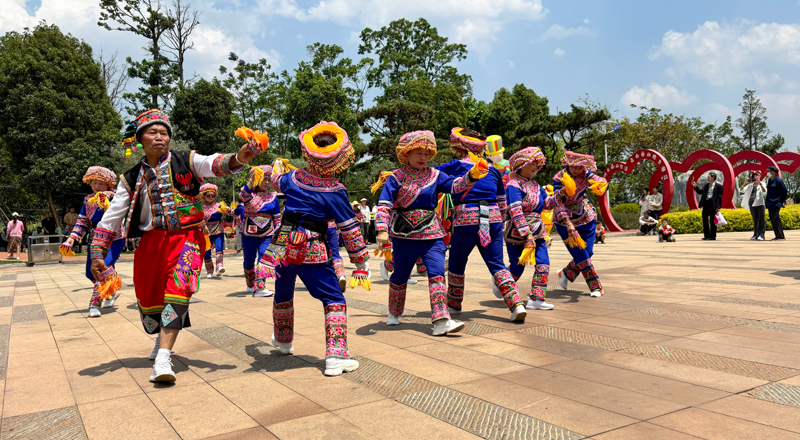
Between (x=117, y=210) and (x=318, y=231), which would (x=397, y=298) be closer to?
(x=318, y=231)

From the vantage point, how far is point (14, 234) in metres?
22.6

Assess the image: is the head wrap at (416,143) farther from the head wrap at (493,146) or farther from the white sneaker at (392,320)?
the white sneaker at (392,320)

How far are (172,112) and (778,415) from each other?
1450 inches

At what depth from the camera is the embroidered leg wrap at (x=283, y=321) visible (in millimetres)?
4754

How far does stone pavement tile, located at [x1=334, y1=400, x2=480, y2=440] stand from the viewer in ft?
9.72

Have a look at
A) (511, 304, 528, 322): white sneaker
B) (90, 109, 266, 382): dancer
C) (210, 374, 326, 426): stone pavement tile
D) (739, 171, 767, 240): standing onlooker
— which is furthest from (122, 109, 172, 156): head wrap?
(739, 171, 767, 240): standing onlooker

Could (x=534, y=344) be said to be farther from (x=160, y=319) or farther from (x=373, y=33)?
(x=373, y=33)

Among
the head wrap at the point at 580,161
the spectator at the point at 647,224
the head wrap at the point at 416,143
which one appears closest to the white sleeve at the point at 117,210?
the head wrap at the point at 416,143

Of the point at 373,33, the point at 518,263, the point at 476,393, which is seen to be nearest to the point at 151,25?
the point at 373,33

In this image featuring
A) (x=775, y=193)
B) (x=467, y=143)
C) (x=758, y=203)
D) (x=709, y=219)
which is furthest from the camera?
(x=709, y=219)

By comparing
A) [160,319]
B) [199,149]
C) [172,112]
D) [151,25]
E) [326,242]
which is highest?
[151,25]

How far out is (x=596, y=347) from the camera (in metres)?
4.78

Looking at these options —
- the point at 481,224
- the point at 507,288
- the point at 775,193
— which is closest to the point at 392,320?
the point at 507,288

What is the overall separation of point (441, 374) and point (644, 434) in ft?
5.09
